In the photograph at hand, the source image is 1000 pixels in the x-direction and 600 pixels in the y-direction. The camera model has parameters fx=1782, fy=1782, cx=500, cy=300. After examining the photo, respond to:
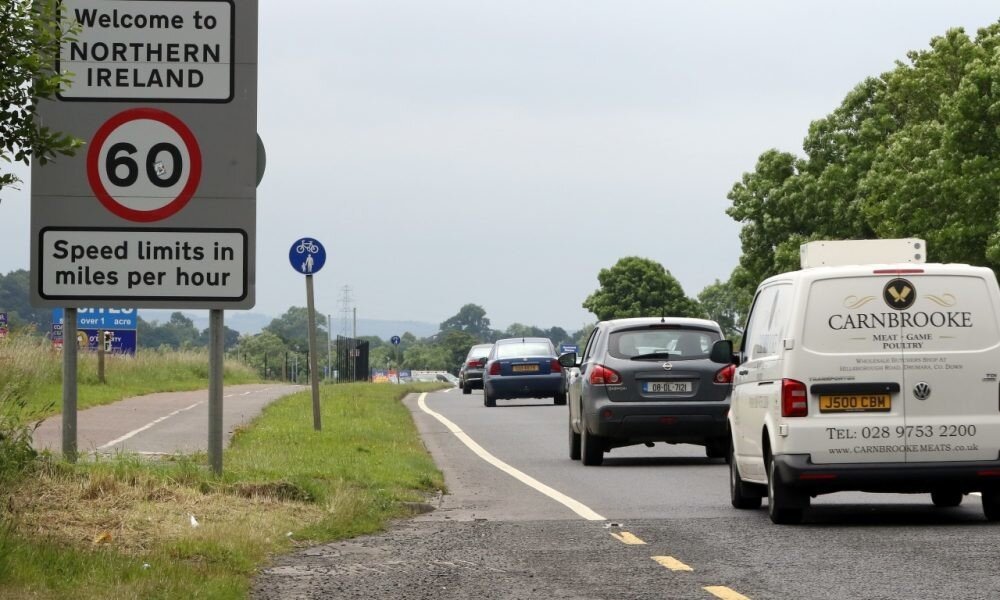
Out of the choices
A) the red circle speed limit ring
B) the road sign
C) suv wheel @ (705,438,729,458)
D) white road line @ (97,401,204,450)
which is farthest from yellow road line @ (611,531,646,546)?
white road line @ (97,401,204,450)

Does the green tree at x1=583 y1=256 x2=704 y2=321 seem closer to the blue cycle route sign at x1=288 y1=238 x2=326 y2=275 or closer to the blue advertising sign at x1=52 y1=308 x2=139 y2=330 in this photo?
the blue advertising sign at x1=52 y1=308 x2=139 y2=330

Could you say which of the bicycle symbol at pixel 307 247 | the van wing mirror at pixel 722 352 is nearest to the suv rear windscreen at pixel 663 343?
the van wing mirror at pixel 722 352

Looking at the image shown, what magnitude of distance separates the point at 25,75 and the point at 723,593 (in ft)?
15.7

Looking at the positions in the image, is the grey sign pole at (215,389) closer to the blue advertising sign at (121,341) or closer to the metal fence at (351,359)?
the blue advertising sign at (121,341)

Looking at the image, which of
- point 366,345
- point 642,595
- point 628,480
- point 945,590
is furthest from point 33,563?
point 366,345

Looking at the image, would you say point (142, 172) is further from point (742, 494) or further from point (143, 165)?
point (742, 494)

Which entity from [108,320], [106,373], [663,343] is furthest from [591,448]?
[108,320]

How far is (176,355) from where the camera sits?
6344cm

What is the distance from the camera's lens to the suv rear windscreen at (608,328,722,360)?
68.7 feet

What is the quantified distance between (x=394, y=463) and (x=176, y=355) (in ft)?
148

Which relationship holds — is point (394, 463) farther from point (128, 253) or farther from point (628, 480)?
point (128, 253)

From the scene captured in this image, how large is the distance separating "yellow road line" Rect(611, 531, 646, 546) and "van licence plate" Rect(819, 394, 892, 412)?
1.77 meters

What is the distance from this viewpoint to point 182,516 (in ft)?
41.0

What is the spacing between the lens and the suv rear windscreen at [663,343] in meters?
21.0
